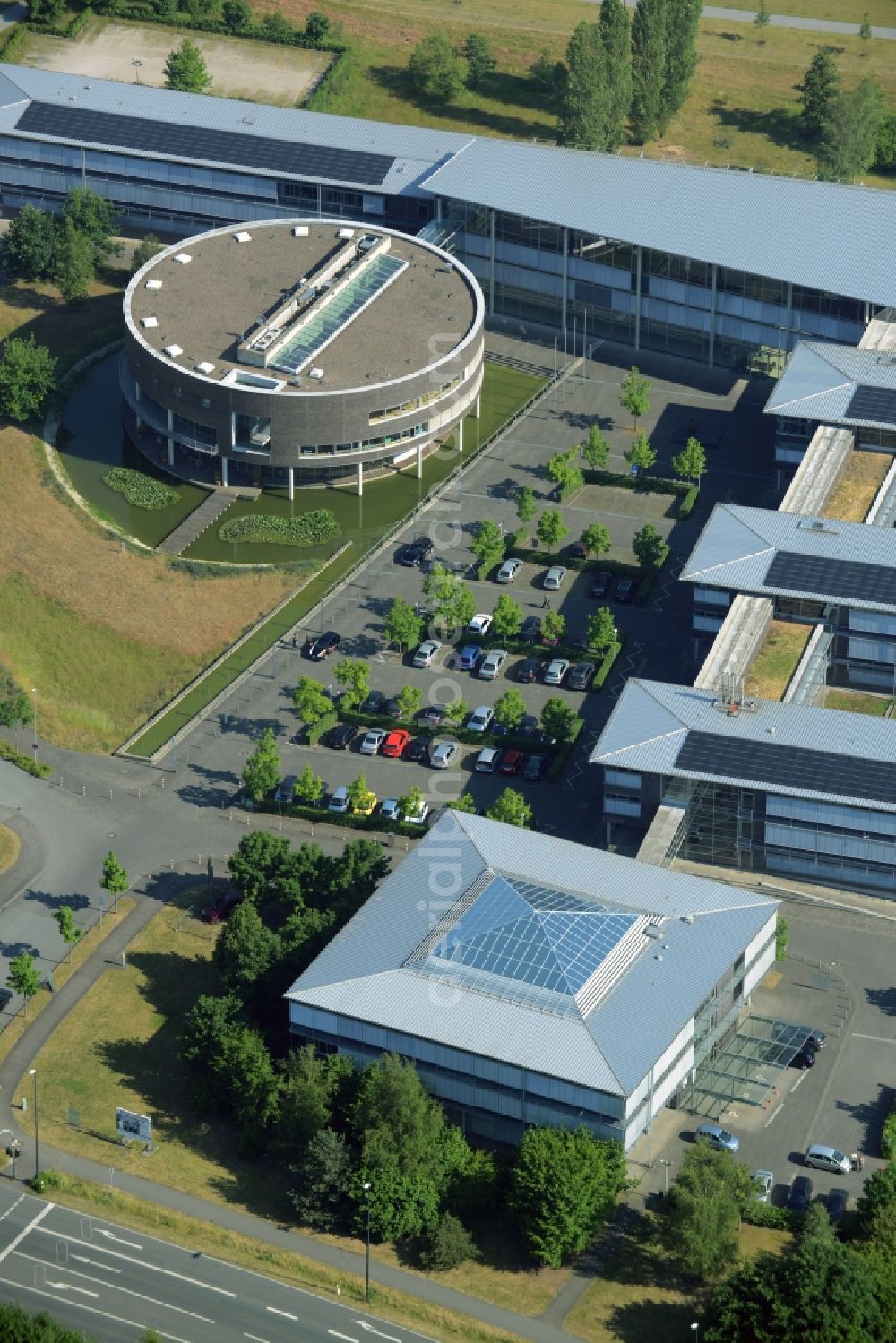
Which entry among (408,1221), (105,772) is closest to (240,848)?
(105,772)

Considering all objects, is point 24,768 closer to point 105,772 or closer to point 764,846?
point 105,772

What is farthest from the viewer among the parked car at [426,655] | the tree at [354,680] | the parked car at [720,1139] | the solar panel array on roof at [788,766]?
the parked car at [426,655]

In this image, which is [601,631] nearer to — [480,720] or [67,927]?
[480,720]

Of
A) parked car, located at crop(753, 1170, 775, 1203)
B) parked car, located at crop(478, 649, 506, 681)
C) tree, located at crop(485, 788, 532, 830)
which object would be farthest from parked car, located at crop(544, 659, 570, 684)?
parked car, located at crop(753, 1170, 775, 1203)

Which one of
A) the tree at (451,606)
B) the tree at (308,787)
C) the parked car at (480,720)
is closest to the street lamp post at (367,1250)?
the tree at (308,787)

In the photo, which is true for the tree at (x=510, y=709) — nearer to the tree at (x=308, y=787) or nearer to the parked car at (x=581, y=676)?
the parked car at (x=581, y=676)

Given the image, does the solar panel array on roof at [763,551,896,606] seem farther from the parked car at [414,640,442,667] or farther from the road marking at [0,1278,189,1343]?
the road marking at [0,1278,189,1343]
